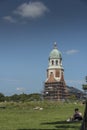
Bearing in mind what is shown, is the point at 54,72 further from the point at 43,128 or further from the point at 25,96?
the point at 43,128

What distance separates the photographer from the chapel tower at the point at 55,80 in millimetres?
151625

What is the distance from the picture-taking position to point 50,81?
15338cm

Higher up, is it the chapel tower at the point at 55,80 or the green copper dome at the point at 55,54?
the green copper dome at the point at 55,54

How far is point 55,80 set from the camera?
154 m

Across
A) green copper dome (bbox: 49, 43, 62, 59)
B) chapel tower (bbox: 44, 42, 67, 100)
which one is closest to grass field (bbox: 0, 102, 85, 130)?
chapel tower (bbox: 44, 42, 67, 100)

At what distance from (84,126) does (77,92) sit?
15403cm

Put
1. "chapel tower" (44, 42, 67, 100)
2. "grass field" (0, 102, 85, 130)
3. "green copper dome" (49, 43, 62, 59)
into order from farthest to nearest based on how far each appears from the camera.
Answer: "green copper dome" (49, 43, 62, 59) → "chapel tower" (44, 42, 67, 100) → "grass field" (0, 102, 85, 130)

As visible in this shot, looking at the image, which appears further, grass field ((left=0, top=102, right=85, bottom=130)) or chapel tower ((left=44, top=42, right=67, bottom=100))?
chapel tower ((left=44, top=42, right=67, bottom=100))

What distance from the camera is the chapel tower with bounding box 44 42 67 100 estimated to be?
152 metres

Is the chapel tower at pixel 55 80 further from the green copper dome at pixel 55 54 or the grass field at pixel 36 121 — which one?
the grass field at pixel 36 121

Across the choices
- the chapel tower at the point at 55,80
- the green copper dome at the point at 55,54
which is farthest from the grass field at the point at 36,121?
the green copper dome at the point at 55,54

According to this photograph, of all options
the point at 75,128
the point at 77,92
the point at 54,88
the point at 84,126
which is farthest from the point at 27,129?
the point at 77,92

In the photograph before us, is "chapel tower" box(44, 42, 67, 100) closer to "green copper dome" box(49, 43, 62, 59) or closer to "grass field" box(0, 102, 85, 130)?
"green copper dome" box(49, 43, 62, 59)

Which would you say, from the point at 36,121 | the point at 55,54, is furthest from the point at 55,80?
the point at 36,121
